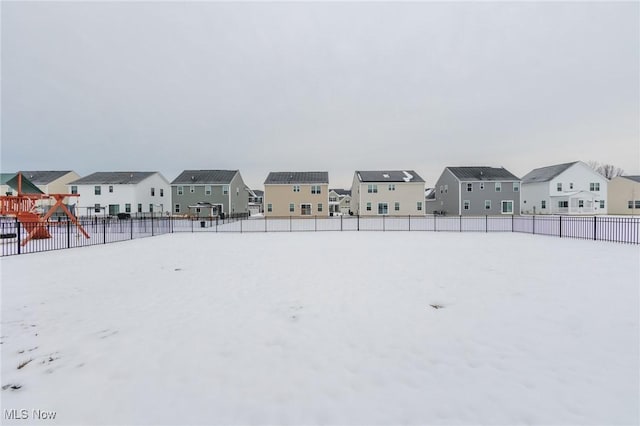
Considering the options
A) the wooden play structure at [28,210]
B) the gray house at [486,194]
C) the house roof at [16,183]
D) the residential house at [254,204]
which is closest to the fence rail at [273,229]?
the wooden play structure at [28,210]

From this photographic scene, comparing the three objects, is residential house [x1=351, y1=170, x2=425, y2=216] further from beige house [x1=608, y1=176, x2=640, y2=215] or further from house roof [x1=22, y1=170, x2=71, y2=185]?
house roof [x1=22, y1=170, x2=71, y2=185]

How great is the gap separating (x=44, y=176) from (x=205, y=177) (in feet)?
99.7

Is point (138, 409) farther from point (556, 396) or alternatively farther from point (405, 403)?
point (556, 396)

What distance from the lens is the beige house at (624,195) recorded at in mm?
47688

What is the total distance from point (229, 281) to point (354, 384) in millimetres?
5621

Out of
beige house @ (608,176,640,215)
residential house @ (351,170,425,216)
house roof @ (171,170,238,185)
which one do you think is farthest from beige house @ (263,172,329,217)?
beige house @ (608,176,640,215)

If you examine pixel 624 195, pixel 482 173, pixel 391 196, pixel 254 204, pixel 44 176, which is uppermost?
pixel 44 176

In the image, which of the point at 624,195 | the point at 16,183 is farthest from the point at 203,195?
the point at 624,195

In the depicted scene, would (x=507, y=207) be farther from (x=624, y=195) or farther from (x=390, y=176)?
(x=624, y=195)

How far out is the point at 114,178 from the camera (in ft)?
155

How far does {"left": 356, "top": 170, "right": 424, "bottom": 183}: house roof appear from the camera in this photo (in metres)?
46.0

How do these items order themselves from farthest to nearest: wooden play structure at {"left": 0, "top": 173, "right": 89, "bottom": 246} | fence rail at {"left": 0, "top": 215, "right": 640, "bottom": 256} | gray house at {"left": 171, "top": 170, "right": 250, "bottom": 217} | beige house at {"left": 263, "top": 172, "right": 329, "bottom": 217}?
gray house at {"left": 171, "top": 170, "right": 250, "bottom": 217}, beige house at {"left": 263, "top": 172, "right": 329, "bottom": 217}, wooden play structure at {"left": 0, "top": 173, "right": 89, "bottom": 246}, fence rail at {"left": 0, "top": 215, "right": 640, "bottom": 256}

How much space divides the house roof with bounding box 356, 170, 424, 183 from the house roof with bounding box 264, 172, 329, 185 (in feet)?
20.3

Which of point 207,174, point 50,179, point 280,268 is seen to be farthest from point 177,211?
point 280,268
